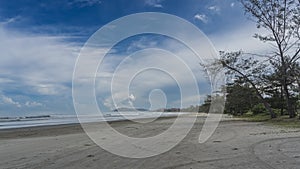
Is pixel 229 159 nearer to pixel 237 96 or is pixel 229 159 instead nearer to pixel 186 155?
pixel 186 155

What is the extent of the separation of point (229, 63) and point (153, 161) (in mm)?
27365

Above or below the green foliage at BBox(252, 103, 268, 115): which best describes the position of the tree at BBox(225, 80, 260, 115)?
above

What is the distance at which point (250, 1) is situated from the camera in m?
32.5

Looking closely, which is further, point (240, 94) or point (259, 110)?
point (259, 110)

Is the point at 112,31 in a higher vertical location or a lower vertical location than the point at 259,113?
higher

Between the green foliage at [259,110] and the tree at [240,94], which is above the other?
the tree at [240,94]

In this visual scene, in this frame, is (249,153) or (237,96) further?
(237,96)

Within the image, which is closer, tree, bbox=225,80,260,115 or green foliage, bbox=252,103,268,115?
tree, bbox=225,80,260,115

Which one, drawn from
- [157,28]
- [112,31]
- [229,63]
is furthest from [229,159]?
[229,63]

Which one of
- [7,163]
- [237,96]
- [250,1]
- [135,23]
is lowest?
[7,163]

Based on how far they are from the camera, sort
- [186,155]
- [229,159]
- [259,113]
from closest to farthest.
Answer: [229,159] < [186,155] < [259,113]

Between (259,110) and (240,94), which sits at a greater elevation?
(240,94)

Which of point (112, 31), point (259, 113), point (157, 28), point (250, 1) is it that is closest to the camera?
point (112, 31)

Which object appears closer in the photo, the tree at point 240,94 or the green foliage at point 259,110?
the tree at point 240,94
